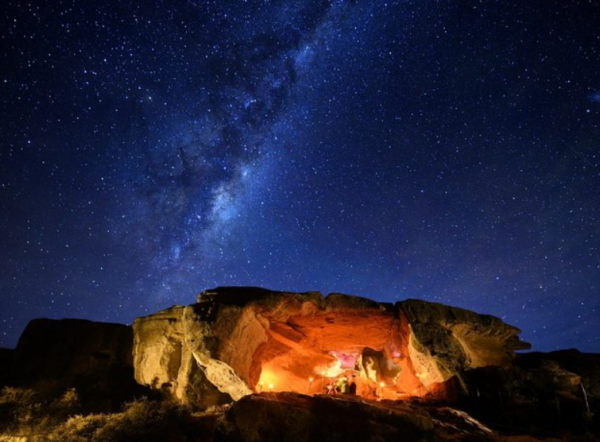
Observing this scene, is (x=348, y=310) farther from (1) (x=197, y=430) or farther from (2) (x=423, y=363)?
(1) (x=197, y=430)

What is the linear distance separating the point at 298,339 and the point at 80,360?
40.4 feet

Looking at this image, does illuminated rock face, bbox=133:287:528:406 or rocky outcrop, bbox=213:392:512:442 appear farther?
illuminated rock face, bbox=133:287:528:406

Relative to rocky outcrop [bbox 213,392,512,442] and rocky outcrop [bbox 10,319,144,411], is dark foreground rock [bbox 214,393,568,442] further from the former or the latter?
rocky outcrop [bbox 10,319,144,411]

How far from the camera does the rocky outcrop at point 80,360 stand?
1689 cm

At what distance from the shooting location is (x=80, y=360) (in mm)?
17953

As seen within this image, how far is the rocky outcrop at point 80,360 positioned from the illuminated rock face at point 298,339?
3.24 meters

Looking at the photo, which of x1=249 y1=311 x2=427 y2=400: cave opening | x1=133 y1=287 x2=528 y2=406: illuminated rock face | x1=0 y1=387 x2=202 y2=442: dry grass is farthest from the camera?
x1=249 y1=311 x2=427 y2=400: cave opening

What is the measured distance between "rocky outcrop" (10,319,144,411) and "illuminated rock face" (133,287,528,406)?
3.24 meters

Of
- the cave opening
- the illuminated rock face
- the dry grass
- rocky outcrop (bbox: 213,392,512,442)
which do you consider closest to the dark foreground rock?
rocky outcrop (bbox: 213,392,512,442)

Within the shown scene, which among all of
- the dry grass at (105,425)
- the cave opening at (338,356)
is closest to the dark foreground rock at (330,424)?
the dry grass at (105,425)

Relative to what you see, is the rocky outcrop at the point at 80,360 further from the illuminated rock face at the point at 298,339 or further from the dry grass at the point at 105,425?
the dry grass at the point at 105,425

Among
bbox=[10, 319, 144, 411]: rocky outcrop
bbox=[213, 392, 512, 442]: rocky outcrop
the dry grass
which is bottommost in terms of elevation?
the dry grass

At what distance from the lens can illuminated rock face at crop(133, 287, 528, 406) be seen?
488 inches

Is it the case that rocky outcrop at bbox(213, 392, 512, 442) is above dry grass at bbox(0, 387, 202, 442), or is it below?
above
